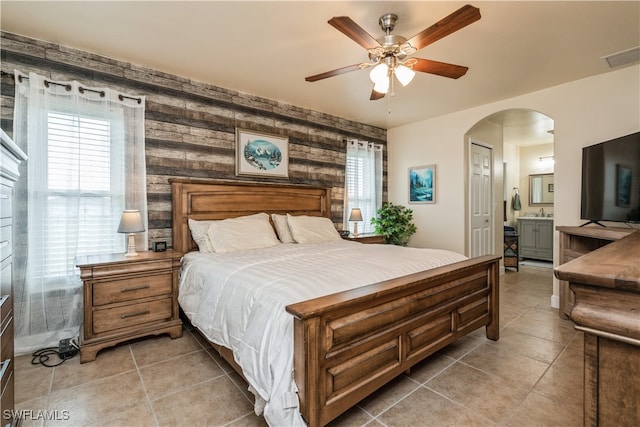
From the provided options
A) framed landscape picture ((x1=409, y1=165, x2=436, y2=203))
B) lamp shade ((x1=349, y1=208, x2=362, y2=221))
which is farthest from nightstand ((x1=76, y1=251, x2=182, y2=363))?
framed landscape picture ((x1=409, y1=165, x2=436, y2=203))

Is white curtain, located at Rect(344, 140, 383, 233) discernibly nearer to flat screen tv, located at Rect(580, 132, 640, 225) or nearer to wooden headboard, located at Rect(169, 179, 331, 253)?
wooden headboard, located at Rect(169, 179, 331, 253)

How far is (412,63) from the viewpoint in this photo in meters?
2.21

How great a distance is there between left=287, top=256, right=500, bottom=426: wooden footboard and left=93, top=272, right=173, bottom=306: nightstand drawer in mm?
1815

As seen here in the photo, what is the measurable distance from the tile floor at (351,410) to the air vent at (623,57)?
262cm

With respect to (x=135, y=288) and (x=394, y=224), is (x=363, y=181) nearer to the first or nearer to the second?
(x=394, y=224)

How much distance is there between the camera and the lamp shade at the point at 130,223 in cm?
257

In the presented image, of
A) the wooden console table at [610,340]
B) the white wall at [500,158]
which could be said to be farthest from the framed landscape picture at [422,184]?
the wooden console table at [610,340]

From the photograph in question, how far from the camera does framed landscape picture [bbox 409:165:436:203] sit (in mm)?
4781

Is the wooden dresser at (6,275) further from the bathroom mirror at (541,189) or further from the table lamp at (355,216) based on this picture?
the bathroom mirror at (541,189)

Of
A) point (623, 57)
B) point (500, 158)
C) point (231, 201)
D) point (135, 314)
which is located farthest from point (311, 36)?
point (500, 158)

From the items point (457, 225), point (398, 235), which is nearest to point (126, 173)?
point (398, 235)

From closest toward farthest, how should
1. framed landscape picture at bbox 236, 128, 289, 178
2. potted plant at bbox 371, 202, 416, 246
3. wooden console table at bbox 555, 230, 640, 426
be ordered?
wooden console table at bbox 555, 230, 640, 426, framed landscape picture at bbox 236, 128, 289, 178, potted plant at bbox 371, 202, 416, 246

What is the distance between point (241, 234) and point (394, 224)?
2.65 metres

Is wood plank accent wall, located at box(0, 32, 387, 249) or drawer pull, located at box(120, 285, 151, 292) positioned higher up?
wood plank accent wall, located at box(0, 32, 387, 249)
